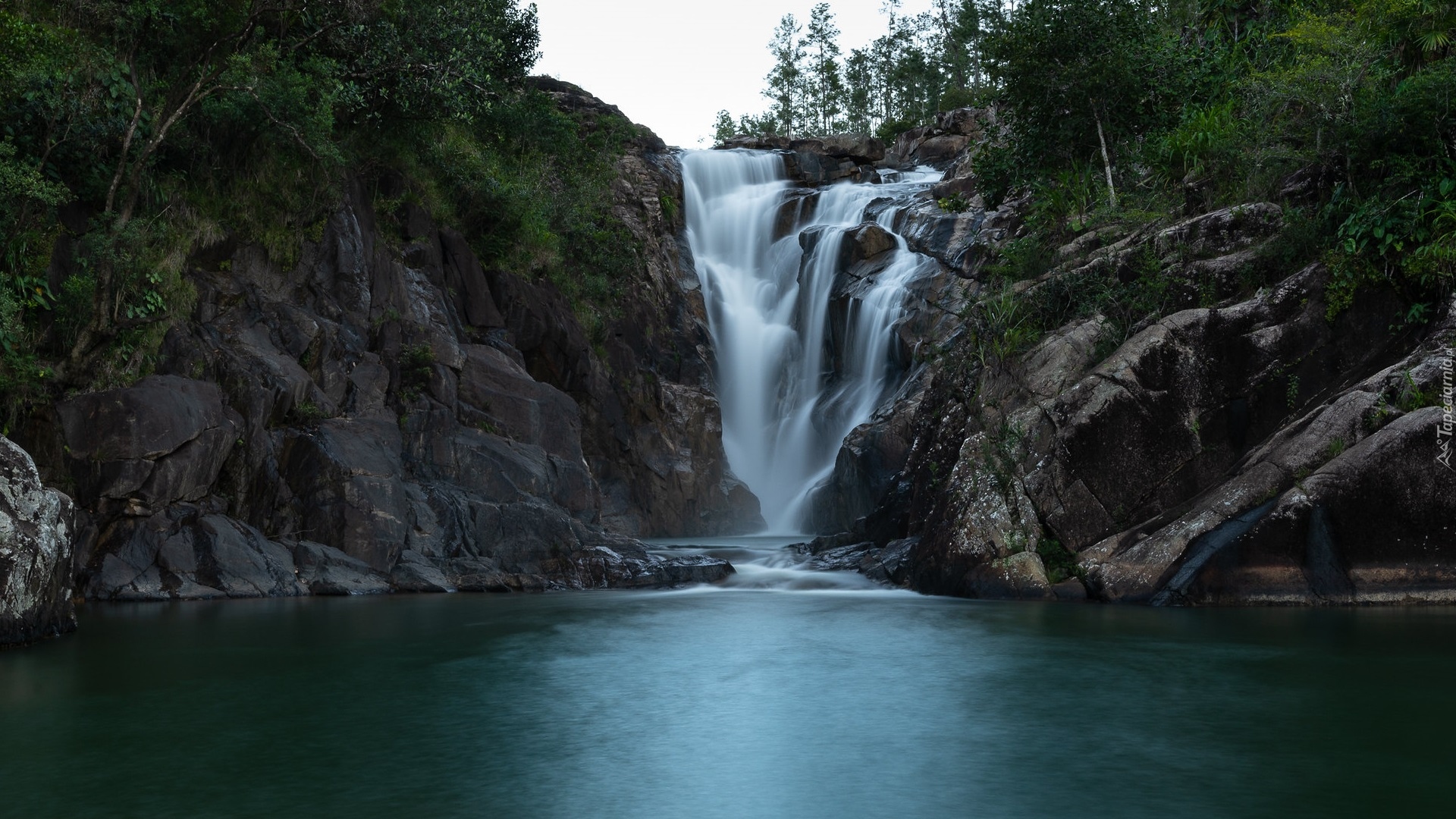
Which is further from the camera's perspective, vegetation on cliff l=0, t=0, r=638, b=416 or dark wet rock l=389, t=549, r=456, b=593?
dark wet rock l=389, t=549, r=456, b=593

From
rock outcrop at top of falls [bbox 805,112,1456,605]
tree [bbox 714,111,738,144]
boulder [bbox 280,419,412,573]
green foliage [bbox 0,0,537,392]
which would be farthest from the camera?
tree [bbox 714,111,738,144]

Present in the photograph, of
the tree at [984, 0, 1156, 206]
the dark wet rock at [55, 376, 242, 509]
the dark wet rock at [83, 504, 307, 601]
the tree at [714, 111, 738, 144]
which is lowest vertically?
the dark wet rock at [83, 504, 307, 601]

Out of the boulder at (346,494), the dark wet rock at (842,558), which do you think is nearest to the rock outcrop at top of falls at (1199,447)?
the dark wet rock at (842,558)

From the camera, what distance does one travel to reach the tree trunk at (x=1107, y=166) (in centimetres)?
1891

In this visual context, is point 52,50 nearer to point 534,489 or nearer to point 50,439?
point 50,439

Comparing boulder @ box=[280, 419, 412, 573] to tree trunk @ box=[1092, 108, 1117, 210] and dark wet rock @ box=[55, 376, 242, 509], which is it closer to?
dark wet rock @ box=[55, 376, 242, 509]

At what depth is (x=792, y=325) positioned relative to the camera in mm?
32844

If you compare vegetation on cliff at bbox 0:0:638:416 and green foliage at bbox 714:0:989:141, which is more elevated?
green foliage at bbox 714:0:989:141

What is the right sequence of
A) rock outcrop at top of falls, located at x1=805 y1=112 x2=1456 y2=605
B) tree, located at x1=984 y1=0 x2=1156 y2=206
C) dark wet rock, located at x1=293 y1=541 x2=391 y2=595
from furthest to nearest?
1. tree, located at x1=984 y1=0 x2=1156 y2=206
2. dark wet rock, located at x1=293 y1=541 x2=391 y2=595
3. rock outcrop at top of falls, located at x1=805 y1=112 x2=1456 y2=605

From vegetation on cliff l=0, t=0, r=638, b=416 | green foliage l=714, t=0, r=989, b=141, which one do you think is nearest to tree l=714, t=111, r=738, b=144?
green foliage l=714, t=0, r=989, b=141

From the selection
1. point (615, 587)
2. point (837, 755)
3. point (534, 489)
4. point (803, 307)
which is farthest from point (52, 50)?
point (803, 307)

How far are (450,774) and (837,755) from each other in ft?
8.22

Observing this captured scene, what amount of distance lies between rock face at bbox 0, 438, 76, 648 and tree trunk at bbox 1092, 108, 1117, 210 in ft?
55.6

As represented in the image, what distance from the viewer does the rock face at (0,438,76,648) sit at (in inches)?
384
